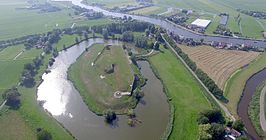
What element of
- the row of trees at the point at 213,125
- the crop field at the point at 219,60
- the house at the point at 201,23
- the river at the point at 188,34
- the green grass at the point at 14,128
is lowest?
the green grass at the point at 14,128

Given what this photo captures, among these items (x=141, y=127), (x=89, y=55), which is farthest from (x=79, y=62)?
(x=141, y=127)

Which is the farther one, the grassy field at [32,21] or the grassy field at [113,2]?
the grassy field at [113,2]

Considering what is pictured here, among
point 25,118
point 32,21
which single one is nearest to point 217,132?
point 25,118

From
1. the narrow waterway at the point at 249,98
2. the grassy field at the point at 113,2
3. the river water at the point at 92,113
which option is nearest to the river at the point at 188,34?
the grassy field at the point at 113,2

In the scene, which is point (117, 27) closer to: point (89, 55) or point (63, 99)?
point (89, 55)

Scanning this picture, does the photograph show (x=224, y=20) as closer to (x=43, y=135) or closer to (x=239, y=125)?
(x=239, y=125)

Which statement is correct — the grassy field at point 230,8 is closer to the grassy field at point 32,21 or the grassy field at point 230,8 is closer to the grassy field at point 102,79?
the grassy field at point 102,79

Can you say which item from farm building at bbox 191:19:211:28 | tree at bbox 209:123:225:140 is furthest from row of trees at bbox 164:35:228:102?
farm building at bbox 191:19:211:28
